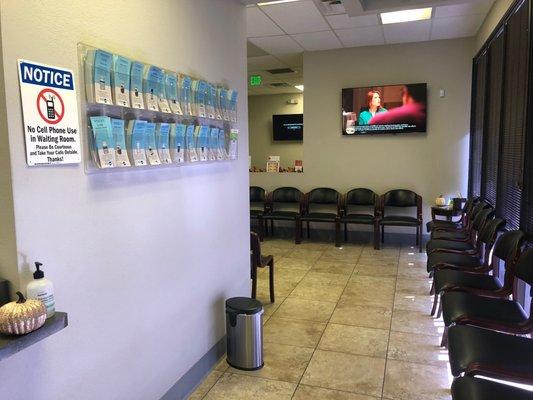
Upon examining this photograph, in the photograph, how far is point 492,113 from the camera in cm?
434

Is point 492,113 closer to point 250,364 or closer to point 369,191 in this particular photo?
point 369,191

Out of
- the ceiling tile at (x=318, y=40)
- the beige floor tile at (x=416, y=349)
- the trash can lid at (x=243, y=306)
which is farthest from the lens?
the ceiling tile at (x=318, y=40)

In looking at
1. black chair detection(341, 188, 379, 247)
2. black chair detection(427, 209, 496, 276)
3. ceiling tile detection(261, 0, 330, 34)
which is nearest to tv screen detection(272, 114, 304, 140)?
black chair detection(341, 188, 379, 247)

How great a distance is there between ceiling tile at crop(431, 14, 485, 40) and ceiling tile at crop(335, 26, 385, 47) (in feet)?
2.14

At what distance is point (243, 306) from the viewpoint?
2.69 meters

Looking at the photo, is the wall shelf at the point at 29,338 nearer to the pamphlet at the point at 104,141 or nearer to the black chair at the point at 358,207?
the pamphlet at the point at 104,141

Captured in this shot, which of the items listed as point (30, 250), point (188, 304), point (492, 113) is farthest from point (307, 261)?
point (30, 250)

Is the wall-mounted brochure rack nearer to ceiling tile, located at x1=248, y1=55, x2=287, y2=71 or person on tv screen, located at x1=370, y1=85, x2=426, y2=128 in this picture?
person on tv screen, located at x1=370, y1=85, x2=426, y2=128

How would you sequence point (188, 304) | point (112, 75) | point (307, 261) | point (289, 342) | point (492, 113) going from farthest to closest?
point (307, 261) < point (492, 113) < point (289, 342) < point (188, 304) < point (112, 75)

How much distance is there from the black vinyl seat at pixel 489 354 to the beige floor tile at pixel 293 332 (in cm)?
128

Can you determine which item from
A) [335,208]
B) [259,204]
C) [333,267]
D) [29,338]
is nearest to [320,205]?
[335,208]

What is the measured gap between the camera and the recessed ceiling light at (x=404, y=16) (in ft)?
15.6

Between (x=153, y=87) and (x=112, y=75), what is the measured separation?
0.27 m

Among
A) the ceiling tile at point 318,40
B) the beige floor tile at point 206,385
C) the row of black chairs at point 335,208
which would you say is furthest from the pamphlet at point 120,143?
the row of black chairs at point 335,208
